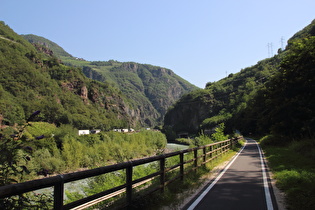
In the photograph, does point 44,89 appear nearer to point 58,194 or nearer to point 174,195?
point 174,195

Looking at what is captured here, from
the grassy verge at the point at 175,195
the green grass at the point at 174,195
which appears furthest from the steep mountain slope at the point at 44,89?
the green grass at the point at 174,195

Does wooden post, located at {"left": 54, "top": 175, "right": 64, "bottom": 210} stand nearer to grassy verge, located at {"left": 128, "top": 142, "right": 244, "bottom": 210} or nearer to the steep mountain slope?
grassy verge, located at {"left": 128, "top": 142, "right": 244, "bottom": 210}

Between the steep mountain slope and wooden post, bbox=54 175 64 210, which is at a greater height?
the steep mountain slope

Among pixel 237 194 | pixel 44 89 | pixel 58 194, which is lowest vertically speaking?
pixel 237 194

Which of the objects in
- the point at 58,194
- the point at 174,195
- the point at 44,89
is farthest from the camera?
the point at 44,89

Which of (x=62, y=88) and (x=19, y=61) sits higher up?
(x=19, y=61)

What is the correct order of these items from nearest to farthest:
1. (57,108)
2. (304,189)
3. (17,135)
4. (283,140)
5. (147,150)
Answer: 1. (17,135)
2. (304,189)
3. (283,140)
4. (147,150)
5. (57,108)

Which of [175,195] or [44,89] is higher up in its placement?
[44,89]

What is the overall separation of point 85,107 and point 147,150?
118791 mm

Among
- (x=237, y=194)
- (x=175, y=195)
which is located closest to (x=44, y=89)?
(x=175, y=195)

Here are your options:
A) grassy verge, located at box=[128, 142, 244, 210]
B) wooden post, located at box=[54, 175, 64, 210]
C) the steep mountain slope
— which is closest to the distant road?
grassy verge, located at box=[128, 142, 244, 210]

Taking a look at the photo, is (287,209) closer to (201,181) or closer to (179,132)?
(201,181)

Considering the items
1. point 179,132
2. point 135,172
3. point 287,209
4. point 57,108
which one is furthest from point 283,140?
point 179,132

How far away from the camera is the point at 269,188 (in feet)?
26.3
